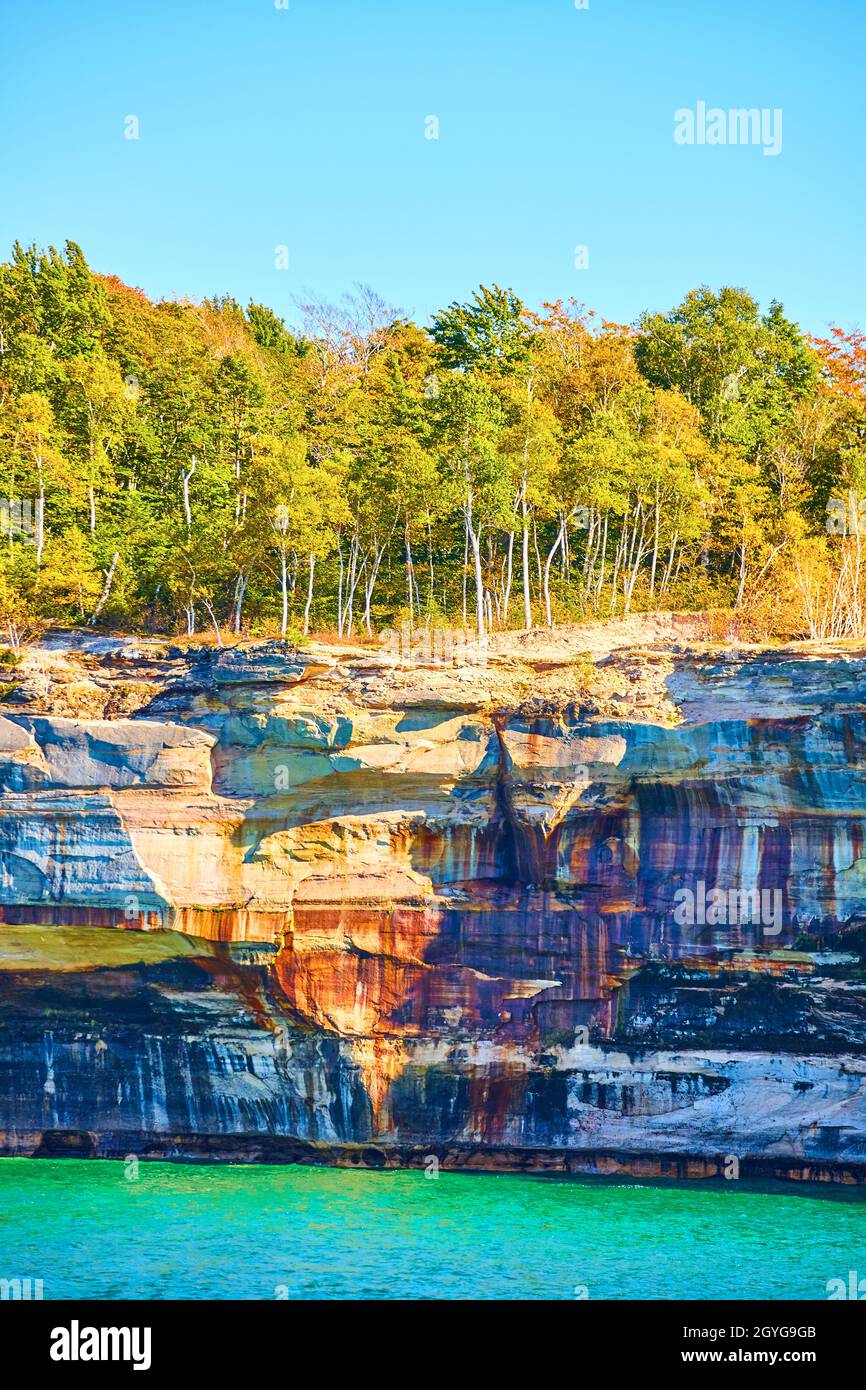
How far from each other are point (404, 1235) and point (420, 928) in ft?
18.1

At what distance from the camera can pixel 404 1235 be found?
1862 centimetres

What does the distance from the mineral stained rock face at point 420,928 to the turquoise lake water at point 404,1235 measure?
96 cm

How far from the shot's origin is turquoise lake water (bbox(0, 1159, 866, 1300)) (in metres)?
16.7

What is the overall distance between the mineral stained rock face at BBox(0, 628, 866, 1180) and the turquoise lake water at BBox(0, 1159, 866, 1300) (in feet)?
3.16

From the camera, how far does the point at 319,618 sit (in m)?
31.1

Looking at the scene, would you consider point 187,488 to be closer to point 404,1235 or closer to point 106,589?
point 106,589

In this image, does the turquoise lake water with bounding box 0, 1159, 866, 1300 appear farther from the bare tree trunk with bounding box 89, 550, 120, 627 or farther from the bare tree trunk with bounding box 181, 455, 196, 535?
the bare tree trunk with bounding box 181, 455, 196, 535

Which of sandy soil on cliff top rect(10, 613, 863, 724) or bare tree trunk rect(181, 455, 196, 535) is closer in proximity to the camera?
sandy soil on cliff top rect(10, 613, 863, 724)

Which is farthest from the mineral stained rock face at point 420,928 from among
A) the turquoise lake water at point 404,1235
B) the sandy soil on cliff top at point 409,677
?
the turquoise lake water at point 404,1235

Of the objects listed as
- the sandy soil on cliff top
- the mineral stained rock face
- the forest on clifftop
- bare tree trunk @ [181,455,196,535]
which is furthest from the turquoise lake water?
bare tree trunk @ [181,455,196,535]

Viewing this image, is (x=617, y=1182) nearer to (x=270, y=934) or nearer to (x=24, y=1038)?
(x=270, y=934)

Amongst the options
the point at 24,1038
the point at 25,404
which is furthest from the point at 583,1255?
the point at 25,404

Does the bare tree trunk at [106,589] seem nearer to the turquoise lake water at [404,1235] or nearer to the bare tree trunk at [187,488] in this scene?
the bare tree trunk at [187,488]
